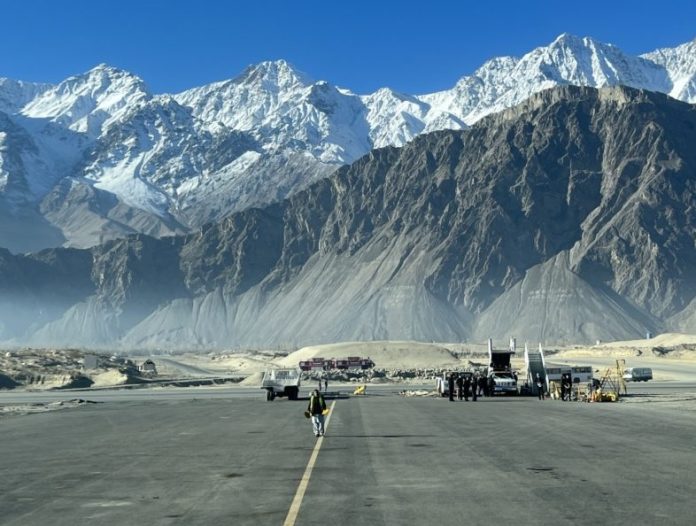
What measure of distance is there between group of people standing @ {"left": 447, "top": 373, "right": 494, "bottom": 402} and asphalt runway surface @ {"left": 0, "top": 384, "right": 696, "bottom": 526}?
61.1 feet

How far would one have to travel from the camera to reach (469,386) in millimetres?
61188

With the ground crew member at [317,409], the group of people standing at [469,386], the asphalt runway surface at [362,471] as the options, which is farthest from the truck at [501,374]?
the ground crew member at [317,409]

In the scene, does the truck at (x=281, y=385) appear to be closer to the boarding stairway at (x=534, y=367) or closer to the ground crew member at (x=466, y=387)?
the ground crew member at (x=466, y=387)

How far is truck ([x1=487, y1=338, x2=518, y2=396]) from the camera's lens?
64250 mm

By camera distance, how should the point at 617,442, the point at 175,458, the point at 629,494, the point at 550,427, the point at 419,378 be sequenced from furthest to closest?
the point at 419,378 → the point at 550,427 → the point at 617,442 → the point at 175,458 → the point at 629,494

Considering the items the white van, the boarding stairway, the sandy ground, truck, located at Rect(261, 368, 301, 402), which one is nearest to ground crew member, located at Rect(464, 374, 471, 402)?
the boarding stairway

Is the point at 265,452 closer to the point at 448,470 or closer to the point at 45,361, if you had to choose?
the point at 448,470

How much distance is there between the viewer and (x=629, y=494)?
18047 mm

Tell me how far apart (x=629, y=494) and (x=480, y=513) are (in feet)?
11.0

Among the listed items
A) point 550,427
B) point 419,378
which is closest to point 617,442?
point 550,427

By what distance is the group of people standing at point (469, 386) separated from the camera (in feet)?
197

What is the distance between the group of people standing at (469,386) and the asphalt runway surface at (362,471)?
18.6 meters

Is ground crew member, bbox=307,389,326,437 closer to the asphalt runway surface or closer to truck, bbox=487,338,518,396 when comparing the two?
the asphalt runway surface

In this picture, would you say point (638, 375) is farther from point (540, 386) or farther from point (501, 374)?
point (540, 386)
